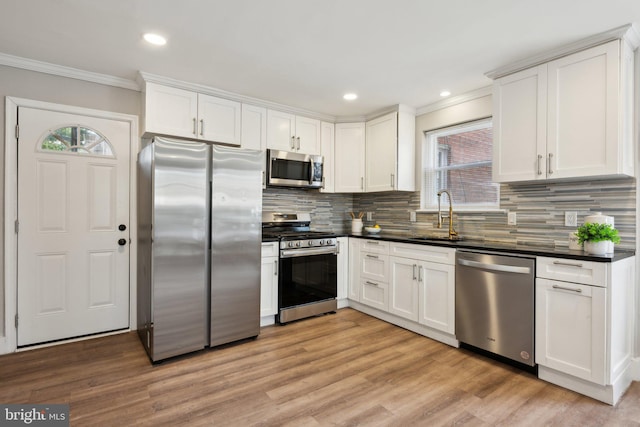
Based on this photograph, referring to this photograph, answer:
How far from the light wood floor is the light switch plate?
1.16 meters

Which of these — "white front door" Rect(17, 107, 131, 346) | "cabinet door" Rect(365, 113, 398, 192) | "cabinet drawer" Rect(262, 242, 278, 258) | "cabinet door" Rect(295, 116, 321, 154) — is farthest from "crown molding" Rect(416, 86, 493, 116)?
"white front door" Rect(17, 107, 131, 346)

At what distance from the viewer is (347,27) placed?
2182 mm

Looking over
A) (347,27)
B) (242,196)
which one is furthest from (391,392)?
(347,27)

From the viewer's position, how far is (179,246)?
8.57 ft

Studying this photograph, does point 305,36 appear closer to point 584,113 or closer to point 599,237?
point 584,113

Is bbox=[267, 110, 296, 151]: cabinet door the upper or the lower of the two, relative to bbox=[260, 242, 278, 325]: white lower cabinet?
upper

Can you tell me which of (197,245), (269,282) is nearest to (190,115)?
(197,245)

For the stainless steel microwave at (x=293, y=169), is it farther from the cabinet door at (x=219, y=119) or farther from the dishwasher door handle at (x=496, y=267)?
the dishwasher door handle at (x=496, y=267)

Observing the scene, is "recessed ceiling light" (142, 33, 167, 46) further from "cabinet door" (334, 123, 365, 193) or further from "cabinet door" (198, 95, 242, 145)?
"cabinet door" (334, 123, 365, 193)

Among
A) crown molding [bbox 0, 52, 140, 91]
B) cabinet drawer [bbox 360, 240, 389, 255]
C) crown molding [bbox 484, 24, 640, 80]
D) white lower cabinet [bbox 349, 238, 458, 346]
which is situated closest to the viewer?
crown molding [bbox 484, 24, 640, 80]

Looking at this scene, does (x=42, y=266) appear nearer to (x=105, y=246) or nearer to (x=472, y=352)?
(x=105, y=246)

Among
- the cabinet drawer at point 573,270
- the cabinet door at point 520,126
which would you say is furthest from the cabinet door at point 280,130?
the cabinet drawer at point 573,270

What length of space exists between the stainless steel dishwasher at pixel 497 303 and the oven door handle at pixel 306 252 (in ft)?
4.66

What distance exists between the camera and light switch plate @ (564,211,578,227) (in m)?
2.57
